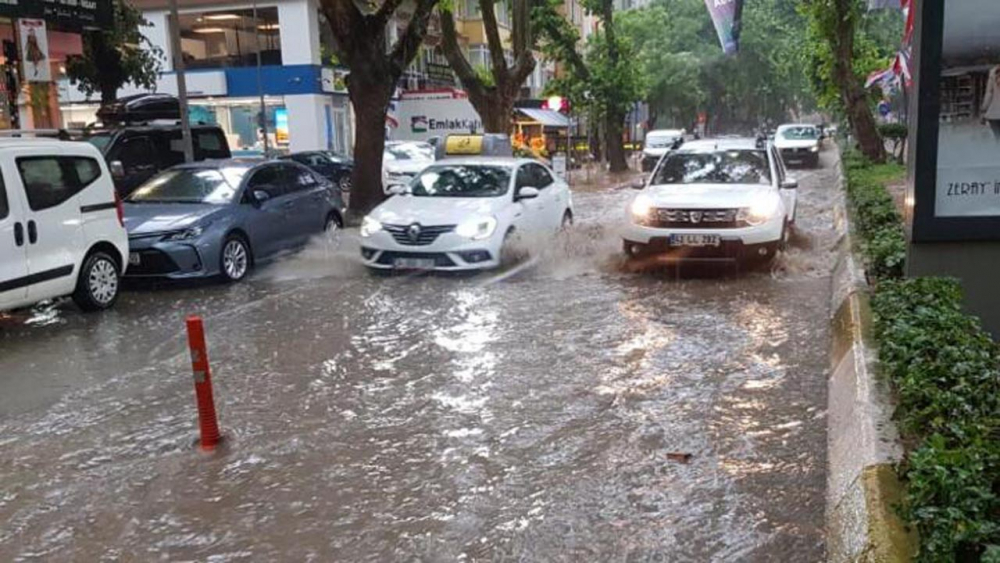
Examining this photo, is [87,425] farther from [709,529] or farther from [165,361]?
[709,529]

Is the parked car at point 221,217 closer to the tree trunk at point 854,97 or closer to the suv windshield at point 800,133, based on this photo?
the tree trunk at point 854,97

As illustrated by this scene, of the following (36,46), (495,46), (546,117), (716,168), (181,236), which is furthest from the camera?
(546,117)

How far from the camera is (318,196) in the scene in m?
13.8

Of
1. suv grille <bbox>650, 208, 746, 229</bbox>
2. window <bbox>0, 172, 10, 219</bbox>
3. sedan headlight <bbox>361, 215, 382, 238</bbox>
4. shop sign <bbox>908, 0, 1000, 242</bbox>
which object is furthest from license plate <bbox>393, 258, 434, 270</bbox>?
shop sign <bbox>908, 0, 1000, 242</bbox>

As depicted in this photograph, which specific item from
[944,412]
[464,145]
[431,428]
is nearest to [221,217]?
[431,428]

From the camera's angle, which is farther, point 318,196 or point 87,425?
point 318,196

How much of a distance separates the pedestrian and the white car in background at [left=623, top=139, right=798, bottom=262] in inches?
176

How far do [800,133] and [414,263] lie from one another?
A: 29.4 m

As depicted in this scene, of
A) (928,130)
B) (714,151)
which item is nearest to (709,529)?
(928,130)

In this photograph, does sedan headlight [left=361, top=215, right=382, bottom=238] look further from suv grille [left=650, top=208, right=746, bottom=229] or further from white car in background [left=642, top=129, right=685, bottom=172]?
white car in background [left=642, top=129, right=685, bottom=172]

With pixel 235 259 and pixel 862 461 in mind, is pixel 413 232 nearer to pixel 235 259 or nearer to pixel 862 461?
pixel 235 259

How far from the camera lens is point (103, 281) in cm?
1008

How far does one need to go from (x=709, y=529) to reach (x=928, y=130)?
11.1 ft

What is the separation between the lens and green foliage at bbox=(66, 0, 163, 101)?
18.8 metres
